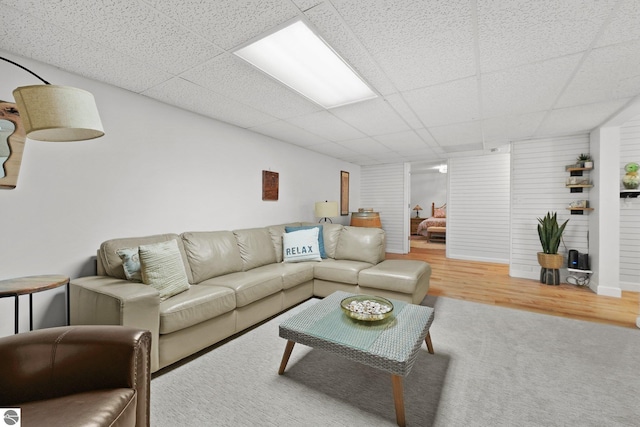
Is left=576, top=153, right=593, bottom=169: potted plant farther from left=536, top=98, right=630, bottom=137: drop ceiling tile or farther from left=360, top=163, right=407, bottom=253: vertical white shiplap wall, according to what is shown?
left=360, top=163, right=407, bottom=253: vertical white shiplap wall

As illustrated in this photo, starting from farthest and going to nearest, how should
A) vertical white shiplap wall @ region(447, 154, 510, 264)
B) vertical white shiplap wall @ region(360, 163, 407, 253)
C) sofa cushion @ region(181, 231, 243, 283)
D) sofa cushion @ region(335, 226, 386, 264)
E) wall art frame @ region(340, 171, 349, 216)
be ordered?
vertical white shiplap wall @ region(360, 163, 407, 253), wall art frame @ region(340, 171, 349, 216), vertical white shiplap wall @ region(447, 154, 510, 264), sofa cushion @ region(335, 226, 386, 264), sofa cushion @ region(181, 231, 243, 283)

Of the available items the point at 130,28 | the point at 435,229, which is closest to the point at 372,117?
the point at 130,28

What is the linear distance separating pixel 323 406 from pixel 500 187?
5.93 metres

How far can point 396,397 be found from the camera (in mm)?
1473

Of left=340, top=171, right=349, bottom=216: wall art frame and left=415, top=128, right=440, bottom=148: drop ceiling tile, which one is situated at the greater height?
left=415, top=128, right=440, bottom=148: drop ceiling tile

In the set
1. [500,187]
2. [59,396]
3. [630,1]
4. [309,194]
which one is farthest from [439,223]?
[59,396]

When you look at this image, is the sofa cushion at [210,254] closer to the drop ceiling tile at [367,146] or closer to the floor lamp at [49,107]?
the floor lamp at [49,107]

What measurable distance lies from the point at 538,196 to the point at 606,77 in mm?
2716

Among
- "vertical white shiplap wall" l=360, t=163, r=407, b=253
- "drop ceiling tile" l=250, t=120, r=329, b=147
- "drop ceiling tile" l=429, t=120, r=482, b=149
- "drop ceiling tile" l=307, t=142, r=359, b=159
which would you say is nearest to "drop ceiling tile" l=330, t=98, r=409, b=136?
"drop ceiling tile" l=429, t=120, r=482, b=149

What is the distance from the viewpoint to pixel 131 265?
2137 mm

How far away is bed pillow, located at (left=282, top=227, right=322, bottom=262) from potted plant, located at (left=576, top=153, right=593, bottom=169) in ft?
13.9

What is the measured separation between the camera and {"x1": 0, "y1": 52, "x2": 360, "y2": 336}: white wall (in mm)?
2016

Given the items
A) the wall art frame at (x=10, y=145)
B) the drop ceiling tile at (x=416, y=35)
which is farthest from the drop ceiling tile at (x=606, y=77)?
the wall art frame at (x=10, y=145)

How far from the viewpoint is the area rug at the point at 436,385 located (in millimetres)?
1534
